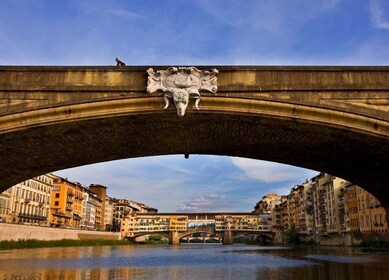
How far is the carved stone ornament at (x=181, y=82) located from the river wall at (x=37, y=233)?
142 feet

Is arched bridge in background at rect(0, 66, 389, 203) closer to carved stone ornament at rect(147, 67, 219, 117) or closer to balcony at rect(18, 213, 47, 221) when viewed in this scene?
carved stone ornament at rect(147, 67, 219, 117)

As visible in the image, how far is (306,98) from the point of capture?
46.6 feet

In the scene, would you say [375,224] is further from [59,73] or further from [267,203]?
[267,203]

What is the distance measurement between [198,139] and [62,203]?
82.1 metres

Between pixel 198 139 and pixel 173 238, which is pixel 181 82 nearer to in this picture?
pixel 198 139

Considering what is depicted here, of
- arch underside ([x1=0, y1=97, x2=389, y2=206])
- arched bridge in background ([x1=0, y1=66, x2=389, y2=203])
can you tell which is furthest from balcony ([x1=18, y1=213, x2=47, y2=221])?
arched bridge in background ([x1=0, y1=66, x2=389, y2=203])

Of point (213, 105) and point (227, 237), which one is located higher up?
point (213, 105)

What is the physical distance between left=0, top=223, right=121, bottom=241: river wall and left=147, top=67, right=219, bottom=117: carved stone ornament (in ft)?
142

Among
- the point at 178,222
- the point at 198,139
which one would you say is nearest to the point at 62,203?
the point at 178,222

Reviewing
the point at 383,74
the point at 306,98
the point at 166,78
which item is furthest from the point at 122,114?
the point at 383,74

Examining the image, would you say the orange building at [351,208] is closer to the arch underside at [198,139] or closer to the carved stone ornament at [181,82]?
the arch underside at [198,139]

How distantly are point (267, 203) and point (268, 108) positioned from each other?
523 ft

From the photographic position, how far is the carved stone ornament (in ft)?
46.0

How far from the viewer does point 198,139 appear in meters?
17.9
